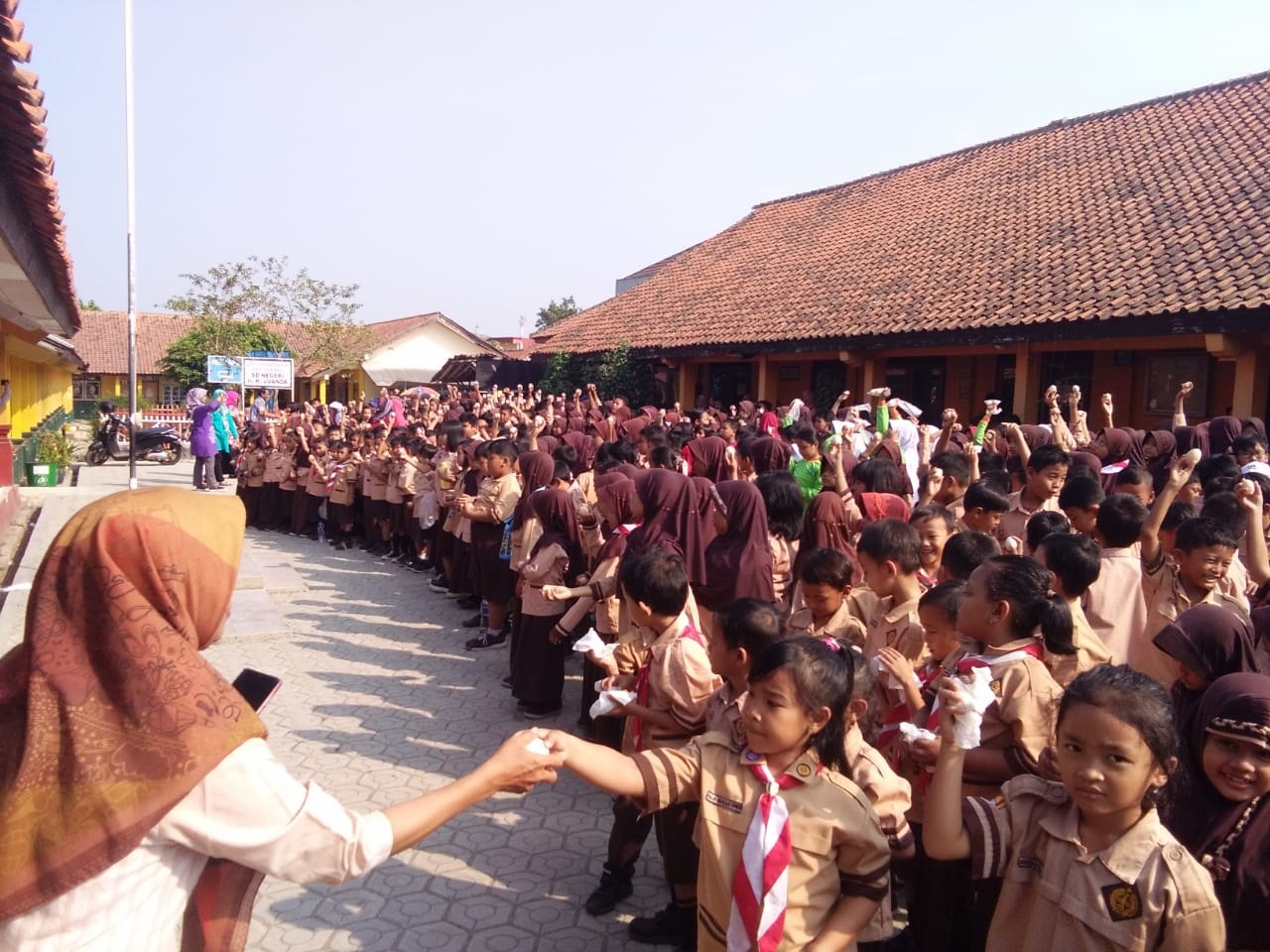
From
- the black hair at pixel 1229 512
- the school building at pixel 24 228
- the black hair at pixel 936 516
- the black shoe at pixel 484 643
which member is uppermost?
the school building at pixel 24 228

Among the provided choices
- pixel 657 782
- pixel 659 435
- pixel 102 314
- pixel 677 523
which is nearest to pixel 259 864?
pixel 657 782

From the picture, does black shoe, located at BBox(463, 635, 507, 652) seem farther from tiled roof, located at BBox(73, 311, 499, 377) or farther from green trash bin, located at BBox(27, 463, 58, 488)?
tiled roof, located at BBox(73, 311, 499, 377)

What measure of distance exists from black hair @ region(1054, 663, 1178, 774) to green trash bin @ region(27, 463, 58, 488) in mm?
18456

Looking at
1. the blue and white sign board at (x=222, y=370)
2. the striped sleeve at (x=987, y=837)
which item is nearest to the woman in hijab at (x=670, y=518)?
the striped sleeve at (x=987, y=837)

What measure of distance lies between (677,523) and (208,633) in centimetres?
342

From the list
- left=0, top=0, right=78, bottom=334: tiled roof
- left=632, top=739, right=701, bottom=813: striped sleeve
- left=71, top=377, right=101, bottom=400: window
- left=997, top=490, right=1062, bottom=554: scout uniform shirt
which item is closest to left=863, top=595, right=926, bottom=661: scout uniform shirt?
left=632, top=739, right=701, bottom=813: striped sleeve

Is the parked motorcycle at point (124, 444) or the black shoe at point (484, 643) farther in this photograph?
the parked motorcycle at point (124, 444)

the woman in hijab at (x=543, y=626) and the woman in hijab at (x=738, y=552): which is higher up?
the woman in hijab at (x=738, y=552)

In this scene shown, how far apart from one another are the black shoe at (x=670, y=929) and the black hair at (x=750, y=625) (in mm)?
1104

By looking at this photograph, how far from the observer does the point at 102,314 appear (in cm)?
4384

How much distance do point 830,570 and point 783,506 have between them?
1.80 meters

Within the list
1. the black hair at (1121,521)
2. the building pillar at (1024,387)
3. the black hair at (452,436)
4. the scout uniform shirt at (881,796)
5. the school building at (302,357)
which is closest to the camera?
the scout uniform shirt at (881,796)

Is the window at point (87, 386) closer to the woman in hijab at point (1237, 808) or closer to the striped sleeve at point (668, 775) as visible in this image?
the striped sleeve at point (668, 775)

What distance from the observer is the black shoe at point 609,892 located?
3561 millimetres
